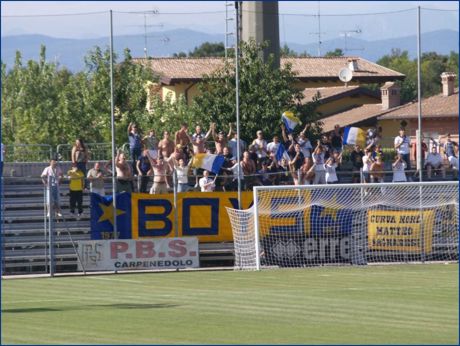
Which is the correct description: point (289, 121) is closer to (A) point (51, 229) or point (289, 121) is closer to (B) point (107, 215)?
(B) point (107, 215)

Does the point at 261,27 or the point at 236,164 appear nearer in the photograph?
the point at 236,164

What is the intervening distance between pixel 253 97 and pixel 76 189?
8.62 m

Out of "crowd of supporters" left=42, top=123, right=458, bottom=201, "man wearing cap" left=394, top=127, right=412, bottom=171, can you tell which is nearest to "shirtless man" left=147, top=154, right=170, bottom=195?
"crowd of supporters" left=42, top=123, right=458, bottom=201

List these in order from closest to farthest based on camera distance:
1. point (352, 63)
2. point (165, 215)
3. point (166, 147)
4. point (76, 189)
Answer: point (76, 189)
point (165, 215)
point (166, 147)
point (352, 63)

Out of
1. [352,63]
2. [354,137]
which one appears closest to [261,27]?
[352,63]

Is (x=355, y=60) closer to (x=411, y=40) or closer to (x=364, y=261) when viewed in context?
(x=411, y=40)

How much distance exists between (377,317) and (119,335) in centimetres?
394

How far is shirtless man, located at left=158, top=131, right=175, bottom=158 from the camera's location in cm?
2978

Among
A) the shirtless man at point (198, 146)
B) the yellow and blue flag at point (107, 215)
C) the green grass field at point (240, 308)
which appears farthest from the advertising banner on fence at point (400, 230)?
the yellow and blue flag at point (107, 215)

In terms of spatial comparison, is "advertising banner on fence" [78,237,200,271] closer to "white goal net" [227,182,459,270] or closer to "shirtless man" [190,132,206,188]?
"white goal net" [227,182,459,270]

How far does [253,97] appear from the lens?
1407 inches

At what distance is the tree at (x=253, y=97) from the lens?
35531 millimetres

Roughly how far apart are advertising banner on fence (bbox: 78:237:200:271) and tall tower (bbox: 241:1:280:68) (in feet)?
41.5

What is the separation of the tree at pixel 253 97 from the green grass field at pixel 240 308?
948cm
